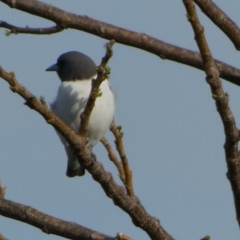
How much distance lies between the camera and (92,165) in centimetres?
341

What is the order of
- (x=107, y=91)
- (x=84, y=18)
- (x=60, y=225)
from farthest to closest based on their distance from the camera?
(x=107, y=91), (x=84, y=18), (x=60, y=225)

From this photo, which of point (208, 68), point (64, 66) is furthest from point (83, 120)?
point (64, 66)

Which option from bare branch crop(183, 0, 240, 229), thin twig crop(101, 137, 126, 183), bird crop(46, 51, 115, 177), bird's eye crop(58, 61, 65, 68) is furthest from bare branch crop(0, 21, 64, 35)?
bird's eye crop(58, 61, 65, 68)

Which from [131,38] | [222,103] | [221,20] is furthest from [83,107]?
[222,103]

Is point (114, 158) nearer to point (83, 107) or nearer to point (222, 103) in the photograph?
point (222, 103)

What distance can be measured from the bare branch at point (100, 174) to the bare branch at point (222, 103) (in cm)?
41

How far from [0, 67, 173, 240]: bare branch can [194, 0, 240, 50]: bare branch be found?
51.2 inches

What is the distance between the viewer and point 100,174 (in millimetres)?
3420

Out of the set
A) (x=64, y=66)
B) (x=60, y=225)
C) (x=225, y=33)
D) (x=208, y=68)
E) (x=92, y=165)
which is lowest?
(x=60, y=225)

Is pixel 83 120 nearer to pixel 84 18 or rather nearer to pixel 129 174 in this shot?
pixel 129 174

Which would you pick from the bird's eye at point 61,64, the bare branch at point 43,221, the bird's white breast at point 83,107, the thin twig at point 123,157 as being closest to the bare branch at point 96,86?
the thin twig at point 123,157

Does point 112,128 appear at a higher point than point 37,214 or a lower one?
higher

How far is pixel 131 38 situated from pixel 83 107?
1.57 metres

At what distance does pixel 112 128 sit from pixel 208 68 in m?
0.93
